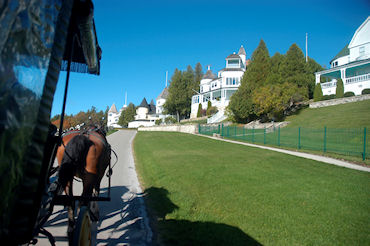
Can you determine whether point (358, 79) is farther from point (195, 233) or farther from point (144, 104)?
point (144, 104)

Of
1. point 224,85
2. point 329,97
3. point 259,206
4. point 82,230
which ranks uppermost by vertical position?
point 224,85

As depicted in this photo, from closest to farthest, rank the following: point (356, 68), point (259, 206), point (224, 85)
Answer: point (259, 206), point (356, 68), point (224, 85)

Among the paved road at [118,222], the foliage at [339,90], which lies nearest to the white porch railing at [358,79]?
the foliage at [339,90]

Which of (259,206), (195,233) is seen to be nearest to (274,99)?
(259,206)

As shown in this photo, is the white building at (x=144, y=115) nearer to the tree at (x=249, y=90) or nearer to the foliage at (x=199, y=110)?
the foliage at (x=199, y=110)

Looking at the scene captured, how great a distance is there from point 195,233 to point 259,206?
193 cm

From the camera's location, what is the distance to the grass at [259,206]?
13.1 feet

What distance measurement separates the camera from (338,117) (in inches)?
1053

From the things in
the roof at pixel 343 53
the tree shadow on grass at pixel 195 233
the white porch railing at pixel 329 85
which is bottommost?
the tree shadow on grass at pixel 195 233

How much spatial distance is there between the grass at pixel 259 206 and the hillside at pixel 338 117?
17.0 meters

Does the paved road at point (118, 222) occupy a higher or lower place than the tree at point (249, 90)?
lower

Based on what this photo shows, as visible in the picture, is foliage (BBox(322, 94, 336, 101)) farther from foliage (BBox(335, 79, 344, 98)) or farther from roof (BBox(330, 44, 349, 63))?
roof (BBox(330, 44, 349, 63))

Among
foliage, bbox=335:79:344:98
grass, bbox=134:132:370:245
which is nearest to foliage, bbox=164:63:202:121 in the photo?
foliage, bbox=335:79:344:98

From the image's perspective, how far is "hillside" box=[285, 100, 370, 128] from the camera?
75.8 ft
